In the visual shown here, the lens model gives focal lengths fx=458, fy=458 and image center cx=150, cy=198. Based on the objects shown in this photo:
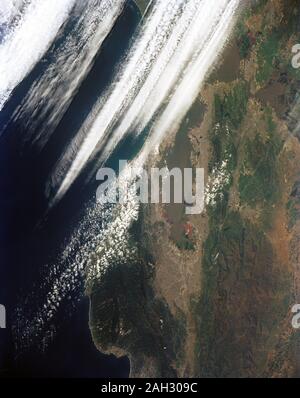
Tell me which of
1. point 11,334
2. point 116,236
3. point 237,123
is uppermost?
point 237,123

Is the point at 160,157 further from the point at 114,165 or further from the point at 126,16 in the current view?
the point at 126,16

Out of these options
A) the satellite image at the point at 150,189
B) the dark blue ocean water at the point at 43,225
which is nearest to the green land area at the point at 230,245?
the satellite image at the point at 150,189

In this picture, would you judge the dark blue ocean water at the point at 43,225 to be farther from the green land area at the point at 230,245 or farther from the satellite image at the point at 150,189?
the green land area at the point at 230,245

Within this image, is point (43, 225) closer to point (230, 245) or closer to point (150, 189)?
point (150, 189)

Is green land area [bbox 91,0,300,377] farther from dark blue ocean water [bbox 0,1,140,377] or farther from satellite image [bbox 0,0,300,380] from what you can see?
dark blue ocean water [bbox 0,1,140,377]

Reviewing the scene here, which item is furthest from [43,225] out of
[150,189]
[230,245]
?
[230,245]

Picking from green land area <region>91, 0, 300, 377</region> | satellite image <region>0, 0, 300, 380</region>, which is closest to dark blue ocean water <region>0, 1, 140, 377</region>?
satellite image <region>0, 0, 300, 380</region>
